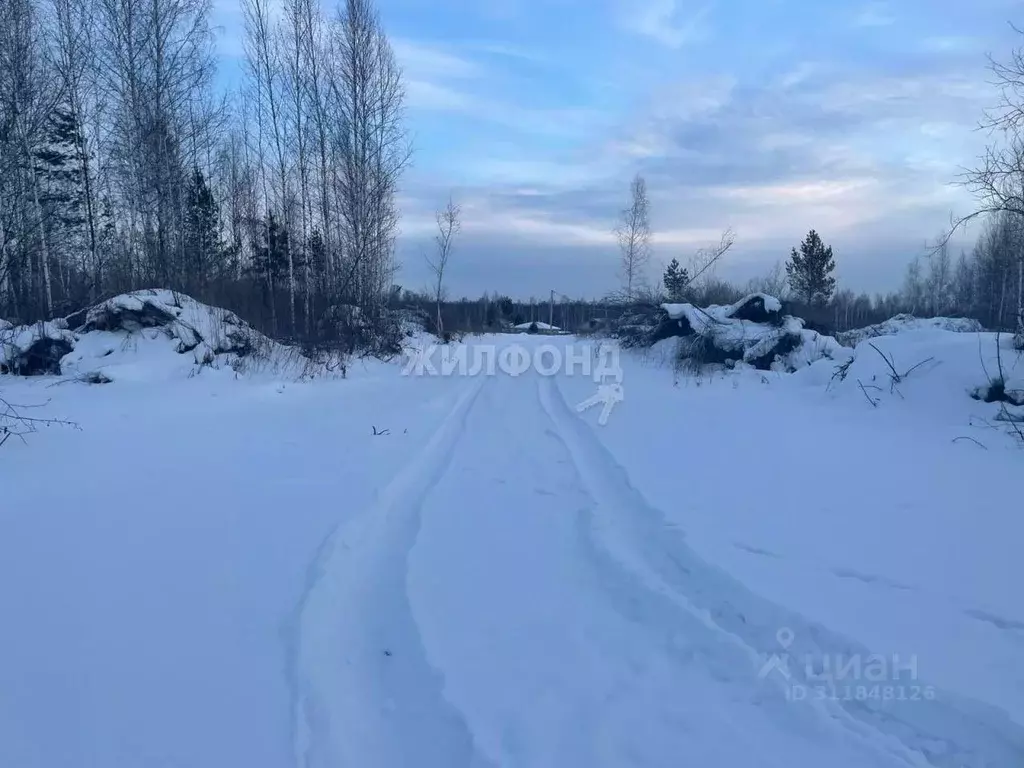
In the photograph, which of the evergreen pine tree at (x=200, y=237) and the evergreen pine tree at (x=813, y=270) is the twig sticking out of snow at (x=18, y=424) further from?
the evergreen pine tree at (x=813, y=270)

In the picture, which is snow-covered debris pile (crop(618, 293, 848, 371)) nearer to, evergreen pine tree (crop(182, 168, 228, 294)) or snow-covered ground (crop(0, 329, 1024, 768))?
snow-covered ground (crop(0, 329, 1024, 768))

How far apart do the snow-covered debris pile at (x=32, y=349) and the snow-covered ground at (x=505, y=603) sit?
3536mm

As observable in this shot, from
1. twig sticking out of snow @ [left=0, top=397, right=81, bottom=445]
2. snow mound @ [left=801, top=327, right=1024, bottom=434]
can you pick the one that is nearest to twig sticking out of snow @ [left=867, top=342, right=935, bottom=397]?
snow mound @ [left=801, top=327, right=1024, bottom=434]

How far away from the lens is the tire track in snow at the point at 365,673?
8.51 ft

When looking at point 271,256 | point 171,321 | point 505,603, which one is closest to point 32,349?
point 171,321

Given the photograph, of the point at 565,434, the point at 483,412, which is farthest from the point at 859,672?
the point at 483,412

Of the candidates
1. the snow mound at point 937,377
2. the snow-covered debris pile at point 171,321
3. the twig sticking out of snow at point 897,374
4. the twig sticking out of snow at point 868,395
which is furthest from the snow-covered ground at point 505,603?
the snow-covered debris pile at point 171,321

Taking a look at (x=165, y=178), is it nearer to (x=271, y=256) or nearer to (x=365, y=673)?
(x=271, y=256)

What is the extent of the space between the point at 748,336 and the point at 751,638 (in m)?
15.7

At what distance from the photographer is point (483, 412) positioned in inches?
454

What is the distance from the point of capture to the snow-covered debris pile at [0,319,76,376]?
33.7ft

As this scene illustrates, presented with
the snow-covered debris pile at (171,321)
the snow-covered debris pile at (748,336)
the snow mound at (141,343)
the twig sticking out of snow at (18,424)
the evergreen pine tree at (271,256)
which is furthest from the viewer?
the evergreen pine tree at (271,256)

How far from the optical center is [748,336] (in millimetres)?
17984

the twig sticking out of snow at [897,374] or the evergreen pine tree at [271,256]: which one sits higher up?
the evergreen pine tree at [271,256]
